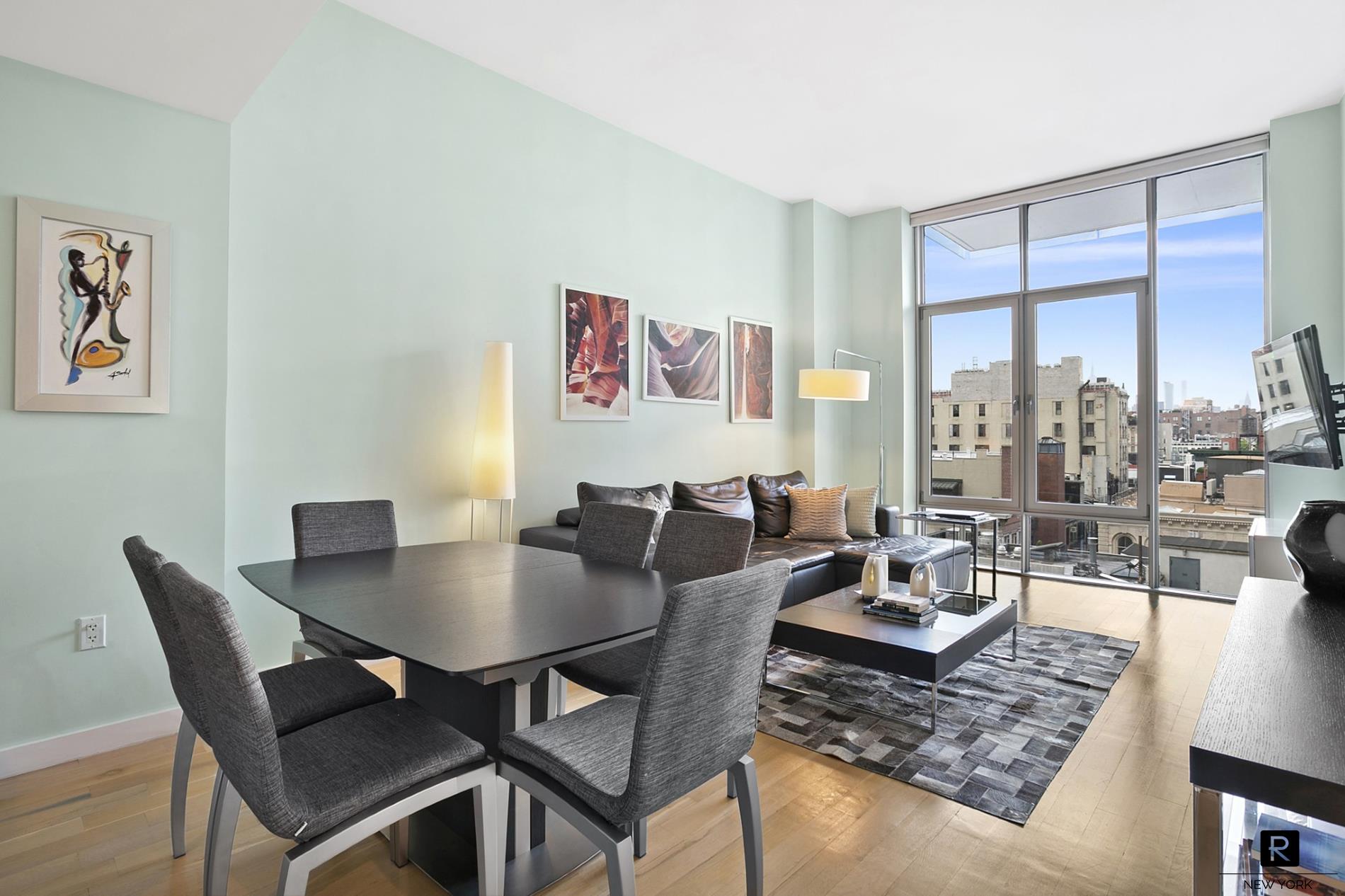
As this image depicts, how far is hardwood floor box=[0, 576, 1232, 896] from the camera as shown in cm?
182

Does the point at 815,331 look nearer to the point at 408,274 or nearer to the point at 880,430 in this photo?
the point at 880,430

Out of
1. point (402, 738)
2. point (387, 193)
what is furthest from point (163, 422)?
point (402, 738)

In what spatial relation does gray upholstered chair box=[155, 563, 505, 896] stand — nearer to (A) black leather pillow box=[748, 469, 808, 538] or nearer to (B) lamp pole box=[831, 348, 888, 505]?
(A) black leather pillow box=[748, 469, 808, 538]

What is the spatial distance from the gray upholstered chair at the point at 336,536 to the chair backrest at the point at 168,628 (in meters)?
0.68

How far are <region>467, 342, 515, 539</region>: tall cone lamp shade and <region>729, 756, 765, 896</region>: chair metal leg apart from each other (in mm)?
2286

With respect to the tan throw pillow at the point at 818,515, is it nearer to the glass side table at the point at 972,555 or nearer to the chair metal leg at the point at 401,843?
the glass side table at the point at 972,555

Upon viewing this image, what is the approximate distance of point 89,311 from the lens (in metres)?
2.56

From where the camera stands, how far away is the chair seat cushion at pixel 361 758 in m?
1.28

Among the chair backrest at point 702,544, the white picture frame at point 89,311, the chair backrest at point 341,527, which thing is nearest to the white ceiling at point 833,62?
the white picture frame at point 89,311

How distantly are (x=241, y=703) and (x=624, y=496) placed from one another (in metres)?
2.96

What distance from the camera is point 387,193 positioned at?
3.48 m

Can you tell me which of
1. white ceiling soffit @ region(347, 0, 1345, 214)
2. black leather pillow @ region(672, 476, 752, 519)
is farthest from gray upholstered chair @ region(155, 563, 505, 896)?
white ceiling soffit @ region(347, 0, 1345, 214)

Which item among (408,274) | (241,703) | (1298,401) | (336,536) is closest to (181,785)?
(336,536)

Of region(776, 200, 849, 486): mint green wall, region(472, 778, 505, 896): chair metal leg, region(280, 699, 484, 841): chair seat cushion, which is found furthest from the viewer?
region(776, 200, 849, 486): mint green wall
